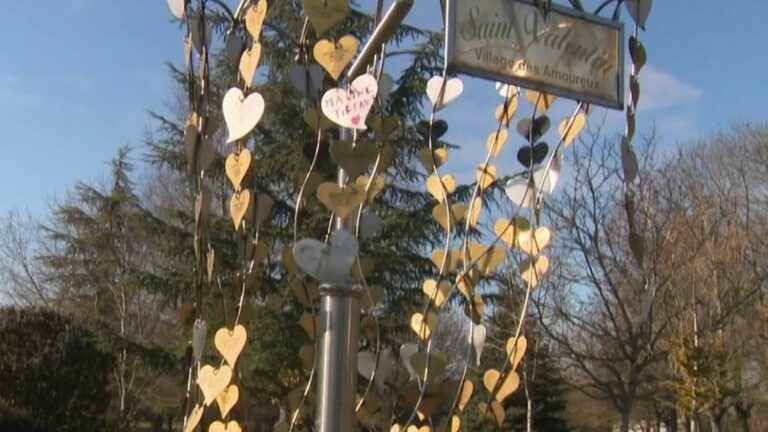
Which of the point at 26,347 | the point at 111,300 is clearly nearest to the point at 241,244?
the point at 26,347

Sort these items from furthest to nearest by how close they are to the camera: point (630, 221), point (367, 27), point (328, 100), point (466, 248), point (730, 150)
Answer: point (730, 150)
point (367, 27)
point (466, 248)
point (630, 221)
point (328, 100)

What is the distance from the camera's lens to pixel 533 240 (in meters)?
2.02

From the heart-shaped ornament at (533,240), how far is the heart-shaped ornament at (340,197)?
598mm

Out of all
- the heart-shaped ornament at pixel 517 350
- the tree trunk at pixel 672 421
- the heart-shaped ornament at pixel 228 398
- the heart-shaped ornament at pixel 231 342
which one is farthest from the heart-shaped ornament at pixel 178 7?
the tree trunk at pixel 672 421

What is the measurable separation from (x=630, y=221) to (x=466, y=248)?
37cm

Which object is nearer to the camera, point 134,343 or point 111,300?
point 134,343

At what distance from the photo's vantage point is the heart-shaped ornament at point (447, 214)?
1.88m

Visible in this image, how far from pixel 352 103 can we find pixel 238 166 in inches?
11.8

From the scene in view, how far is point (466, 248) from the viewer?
195 cm

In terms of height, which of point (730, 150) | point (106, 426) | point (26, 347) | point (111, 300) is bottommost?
point (106, 426)

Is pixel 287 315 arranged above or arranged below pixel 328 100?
above

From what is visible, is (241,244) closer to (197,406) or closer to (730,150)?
(197,406)

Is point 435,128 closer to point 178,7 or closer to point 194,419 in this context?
point 178,7

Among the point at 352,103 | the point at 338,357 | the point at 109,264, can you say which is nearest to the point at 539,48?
the point at 352,103
